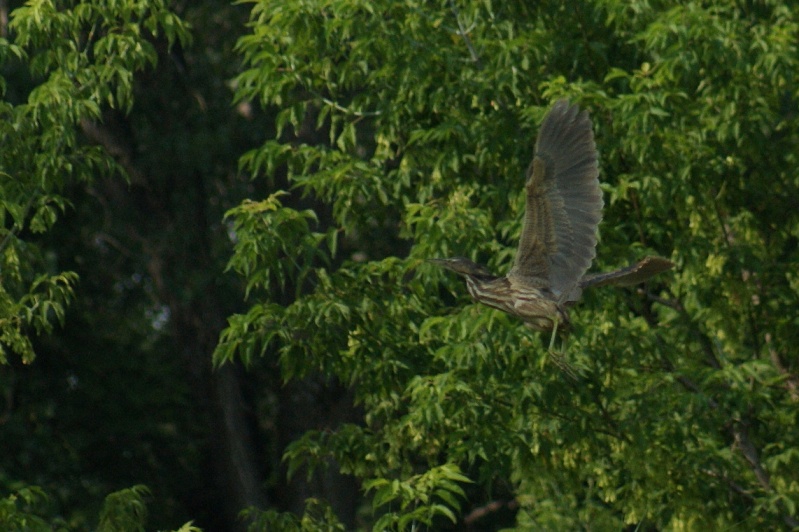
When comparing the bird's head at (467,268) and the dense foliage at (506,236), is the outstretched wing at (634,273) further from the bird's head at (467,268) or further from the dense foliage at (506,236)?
the dense foliage at (506,236)

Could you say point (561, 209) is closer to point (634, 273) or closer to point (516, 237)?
point (634, 273)

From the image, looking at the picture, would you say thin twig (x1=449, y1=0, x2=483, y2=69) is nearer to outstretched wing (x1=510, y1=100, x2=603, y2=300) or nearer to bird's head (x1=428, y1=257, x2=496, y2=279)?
outstretched wing (x1=510, y1=100, x2=603, y2=300)

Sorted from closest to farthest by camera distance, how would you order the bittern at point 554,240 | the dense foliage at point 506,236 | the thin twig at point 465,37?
the bittern at point 554,240 → the dense foliage at point 506,236 → the thin twig at point 465,37

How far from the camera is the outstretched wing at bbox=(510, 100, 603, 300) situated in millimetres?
5801

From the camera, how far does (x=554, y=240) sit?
230 inches

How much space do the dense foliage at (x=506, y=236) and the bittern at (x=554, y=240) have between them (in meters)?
0.76

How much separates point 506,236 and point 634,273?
2122 mm

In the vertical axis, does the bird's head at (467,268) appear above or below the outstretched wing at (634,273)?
above

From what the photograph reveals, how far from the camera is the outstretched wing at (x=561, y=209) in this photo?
19.0 ft

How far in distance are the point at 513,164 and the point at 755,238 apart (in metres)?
1.38

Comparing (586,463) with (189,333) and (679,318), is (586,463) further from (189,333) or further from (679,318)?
(189,333)

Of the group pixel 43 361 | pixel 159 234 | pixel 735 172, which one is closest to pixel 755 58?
pixel 735 172

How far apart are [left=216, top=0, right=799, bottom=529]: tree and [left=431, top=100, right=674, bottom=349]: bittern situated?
783 mm

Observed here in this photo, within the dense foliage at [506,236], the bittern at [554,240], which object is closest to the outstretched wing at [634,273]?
the bittern at [554,240]
